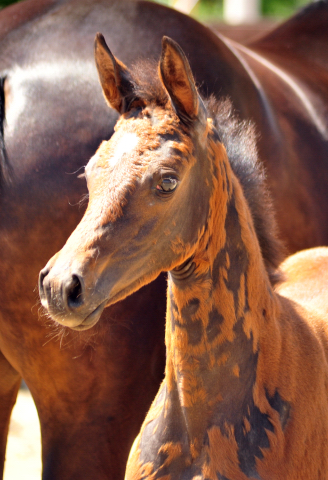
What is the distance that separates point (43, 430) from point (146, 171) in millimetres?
1394

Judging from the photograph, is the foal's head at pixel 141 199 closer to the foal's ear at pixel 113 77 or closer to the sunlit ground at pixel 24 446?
A: the foal's ear at pixel 113 77

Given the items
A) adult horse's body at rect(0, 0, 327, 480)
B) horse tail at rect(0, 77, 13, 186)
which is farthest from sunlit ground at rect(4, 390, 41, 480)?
horse tail at rect(0, 77, 13, 186)

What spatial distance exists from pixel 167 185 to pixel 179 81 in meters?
0.33

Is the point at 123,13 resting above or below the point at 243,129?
above

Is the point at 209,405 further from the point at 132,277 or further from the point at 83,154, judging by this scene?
the point at 83,154

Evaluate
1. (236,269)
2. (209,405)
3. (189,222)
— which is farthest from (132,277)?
(209,405)

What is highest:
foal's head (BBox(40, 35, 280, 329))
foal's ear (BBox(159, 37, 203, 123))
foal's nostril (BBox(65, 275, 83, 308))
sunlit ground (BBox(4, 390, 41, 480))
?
foal's ear (BBox(159, 37, 203, 123))

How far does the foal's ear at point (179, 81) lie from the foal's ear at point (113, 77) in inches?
7.0

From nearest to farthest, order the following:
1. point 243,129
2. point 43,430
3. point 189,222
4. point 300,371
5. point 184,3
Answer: point 189,222 → point 300,371 → point 243,129 → point 43,430 → point 184,3

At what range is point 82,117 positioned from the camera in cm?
258

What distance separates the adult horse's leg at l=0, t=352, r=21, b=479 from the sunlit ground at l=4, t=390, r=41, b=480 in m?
1.34

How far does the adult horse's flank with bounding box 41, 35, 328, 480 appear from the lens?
1.82m

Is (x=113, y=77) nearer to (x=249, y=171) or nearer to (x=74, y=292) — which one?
(x=249, y=171)

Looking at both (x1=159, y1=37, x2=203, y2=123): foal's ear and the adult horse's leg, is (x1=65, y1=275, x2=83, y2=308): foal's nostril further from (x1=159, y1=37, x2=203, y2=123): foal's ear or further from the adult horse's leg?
the adult horse's leg
